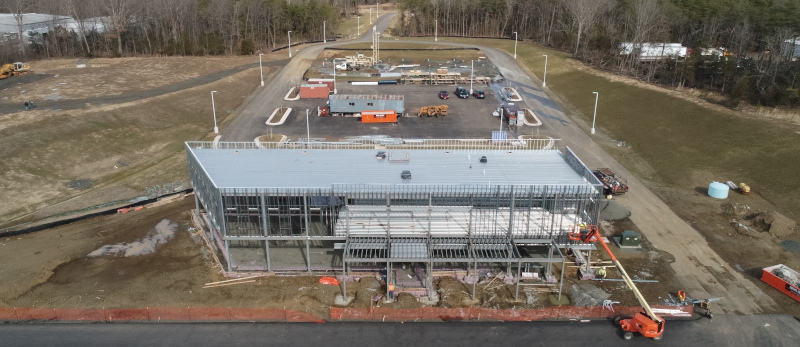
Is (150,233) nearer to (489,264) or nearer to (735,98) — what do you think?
(489,264)

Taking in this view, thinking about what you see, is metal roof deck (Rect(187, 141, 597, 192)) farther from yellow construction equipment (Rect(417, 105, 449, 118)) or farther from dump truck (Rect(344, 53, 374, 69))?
dump truck (Rect(344, 53, 374, 69))

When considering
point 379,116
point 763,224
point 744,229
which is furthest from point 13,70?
point 763,224

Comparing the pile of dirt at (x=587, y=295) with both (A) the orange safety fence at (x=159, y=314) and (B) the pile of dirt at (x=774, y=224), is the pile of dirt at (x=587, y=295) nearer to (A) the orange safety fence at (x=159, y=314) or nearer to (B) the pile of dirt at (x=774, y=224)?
(A) the orange safety fence at (x=159, y=314)

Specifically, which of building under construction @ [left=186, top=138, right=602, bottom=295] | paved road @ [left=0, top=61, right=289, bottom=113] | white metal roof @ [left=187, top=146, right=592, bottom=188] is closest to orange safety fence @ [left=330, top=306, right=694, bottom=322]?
building under construction @ [left=186, top=138, right=602, bottom=295]

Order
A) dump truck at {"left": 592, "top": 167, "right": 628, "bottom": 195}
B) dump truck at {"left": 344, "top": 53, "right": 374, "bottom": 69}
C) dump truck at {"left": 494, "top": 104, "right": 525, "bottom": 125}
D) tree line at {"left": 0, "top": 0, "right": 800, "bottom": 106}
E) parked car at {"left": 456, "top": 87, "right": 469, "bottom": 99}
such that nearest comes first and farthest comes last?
dump truck at {"left": 592, "top": 167, "right": 628, "bottom": 195}, dump truck at {"left": 494, "top": 104, "right": 525, "bottom": 125}, tree line at {"left": 0, "top": 0, "right": 800, "bottom": 106}, parked car at {"left": 456, "top": 87, "right": 469, "bottom": 99}, dump truck at {"left": 344, "top": 53, "right": 374, "bottom": 69}

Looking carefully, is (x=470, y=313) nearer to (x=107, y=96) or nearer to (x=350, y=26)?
(x=107, y=96)

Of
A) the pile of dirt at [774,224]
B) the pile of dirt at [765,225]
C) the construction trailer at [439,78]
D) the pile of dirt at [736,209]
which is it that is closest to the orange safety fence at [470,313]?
the pile of dirt at [765,225]
